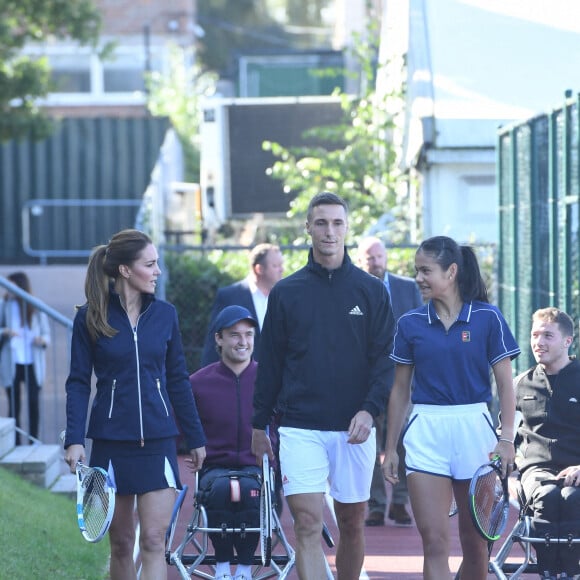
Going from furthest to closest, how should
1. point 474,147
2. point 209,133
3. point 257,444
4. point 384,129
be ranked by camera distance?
point 209,133 → point 384,129 → point 474,147 → point 257,444

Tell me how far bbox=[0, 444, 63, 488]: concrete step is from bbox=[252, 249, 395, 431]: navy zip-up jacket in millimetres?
4164

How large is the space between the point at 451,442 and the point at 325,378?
709mm

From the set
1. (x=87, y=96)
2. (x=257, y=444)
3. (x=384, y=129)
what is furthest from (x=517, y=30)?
(x=87, y=96)

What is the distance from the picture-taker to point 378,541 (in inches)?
366

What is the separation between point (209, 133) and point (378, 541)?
11.6 m

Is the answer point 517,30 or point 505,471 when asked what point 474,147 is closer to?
point 517,30

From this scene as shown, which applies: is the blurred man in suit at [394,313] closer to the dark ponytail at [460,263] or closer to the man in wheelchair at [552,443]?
the man in wheelchair at [552,443]

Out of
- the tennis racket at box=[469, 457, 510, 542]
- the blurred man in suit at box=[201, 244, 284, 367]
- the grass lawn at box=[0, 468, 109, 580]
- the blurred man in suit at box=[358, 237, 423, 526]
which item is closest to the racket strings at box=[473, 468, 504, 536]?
the tennis racket at box=[469, 457, 510, 542]

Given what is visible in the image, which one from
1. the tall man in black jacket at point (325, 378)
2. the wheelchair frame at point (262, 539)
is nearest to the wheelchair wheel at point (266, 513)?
the wheelchair frame at point (262, 539)

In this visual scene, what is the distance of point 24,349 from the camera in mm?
12266

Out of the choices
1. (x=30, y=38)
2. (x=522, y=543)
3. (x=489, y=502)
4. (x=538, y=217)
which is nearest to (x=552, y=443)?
(x=522, y=543)

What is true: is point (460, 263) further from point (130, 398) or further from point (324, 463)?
point (130, 398)

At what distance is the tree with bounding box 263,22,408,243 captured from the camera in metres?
17.8

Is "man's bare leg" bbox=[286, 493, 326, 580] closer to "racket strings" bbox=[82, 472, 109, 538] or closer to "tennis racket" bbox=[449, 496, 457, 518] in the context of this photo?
"tennis racket" bbox=[449, 496, 457, 518]
